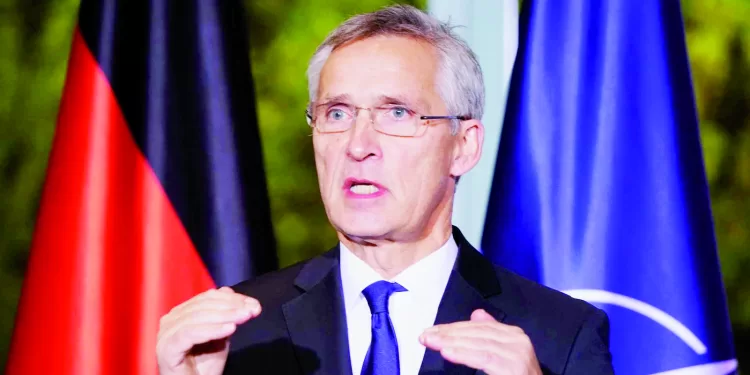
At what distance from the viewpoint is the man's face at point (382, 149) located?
1.78 m

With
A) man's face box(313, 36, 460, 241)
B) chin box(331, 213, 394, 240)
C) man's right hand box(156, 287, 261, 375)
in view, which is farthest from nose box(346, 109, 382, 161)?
man's right hand box(156, 287, 261, 375)

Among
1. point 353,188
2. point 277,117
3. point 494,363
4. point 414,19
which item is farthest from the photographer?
point 277,117

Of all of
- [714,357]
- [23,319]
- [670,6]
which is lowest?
[714,357]

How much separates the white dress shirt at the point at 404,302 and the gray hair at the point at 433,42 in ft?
1.07

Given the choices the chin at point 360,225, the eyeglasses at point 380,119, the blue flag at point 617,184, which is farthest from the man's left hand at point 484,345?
the blue flag at point 617,184

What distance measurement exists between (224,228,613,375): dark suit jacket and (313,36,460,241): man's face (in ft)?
0.53

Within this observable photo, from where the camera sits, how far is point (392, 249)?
1.87 meters

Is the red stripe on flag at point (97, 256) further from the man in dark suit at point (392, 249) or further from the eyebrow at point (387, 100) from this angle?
the eyebrow at point (387, 100)

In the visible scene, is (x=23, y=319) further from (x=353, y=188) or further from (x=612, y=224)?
(x=612, y=224)

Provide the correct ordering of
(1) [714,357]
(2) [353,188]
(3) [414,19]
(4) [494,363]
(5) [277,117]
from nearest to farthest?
(4) [494,363]
(2) [353,188]
(3) [414,19]
(1) [714,357]
(5) [277,117]

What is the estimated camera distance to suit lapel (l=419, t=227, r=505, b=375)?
1.72 metres

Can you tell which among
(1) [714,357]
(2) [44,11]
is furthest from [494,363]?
(2) [44,11]

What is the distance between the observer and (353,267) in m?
1.87

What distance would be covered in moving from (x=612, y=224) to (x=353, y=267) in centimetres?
87
